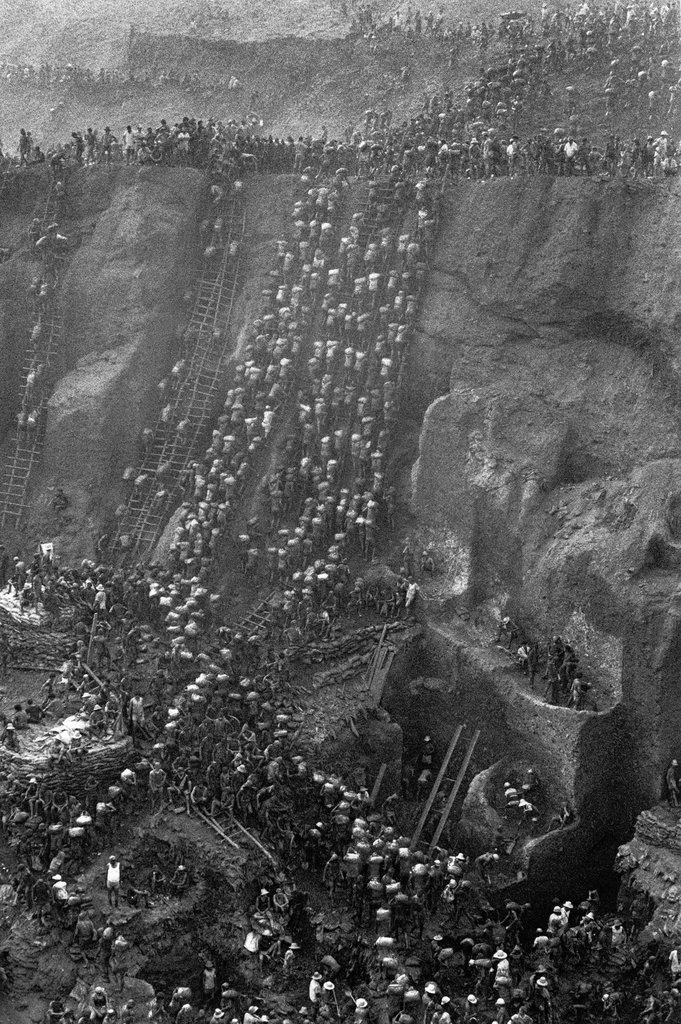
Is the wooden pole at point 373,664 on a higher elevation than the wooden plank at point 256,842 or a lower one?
higher

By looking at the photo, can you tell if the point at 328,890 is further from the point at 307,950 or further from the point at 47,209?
the point at 47,209

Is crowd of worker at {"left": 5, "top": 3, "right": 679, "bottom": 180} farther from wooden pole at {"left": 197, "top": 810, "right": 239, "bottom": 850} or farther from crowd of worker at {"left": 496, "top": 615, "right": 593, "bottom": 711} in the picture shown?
wooden pole at {"left": 197, "top": 810, "right": 239, "bottom": 850}

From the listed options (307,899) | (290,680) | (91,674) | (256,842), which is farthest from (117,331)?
(307,899)

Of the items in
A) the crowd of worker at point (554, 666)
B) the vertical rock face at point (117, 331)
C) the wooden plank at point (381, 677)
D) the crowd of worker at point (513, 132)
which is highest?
the crowd of worker at point (513, 132)

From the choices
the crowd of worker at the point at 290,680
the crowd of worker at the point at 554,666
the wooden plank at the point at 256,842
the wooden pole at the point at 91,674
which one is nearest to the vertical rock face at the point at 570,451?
the crowd of worker at the point at 554,666

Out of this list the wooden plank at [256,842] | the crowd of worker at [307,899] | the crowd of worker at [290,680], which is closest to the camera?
the crowd of worker at [307,899]

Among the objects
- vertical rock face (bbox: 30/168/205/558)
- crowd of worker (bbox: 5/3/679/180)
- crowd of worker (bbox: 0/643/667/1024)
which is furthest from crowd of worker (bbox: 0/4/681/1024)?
vertical rock face (bbox: 30/168/205/558)

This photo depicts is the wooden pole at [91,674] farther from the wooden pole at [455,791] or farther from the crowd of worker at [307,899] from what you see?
the wooden pole at [455,791]
